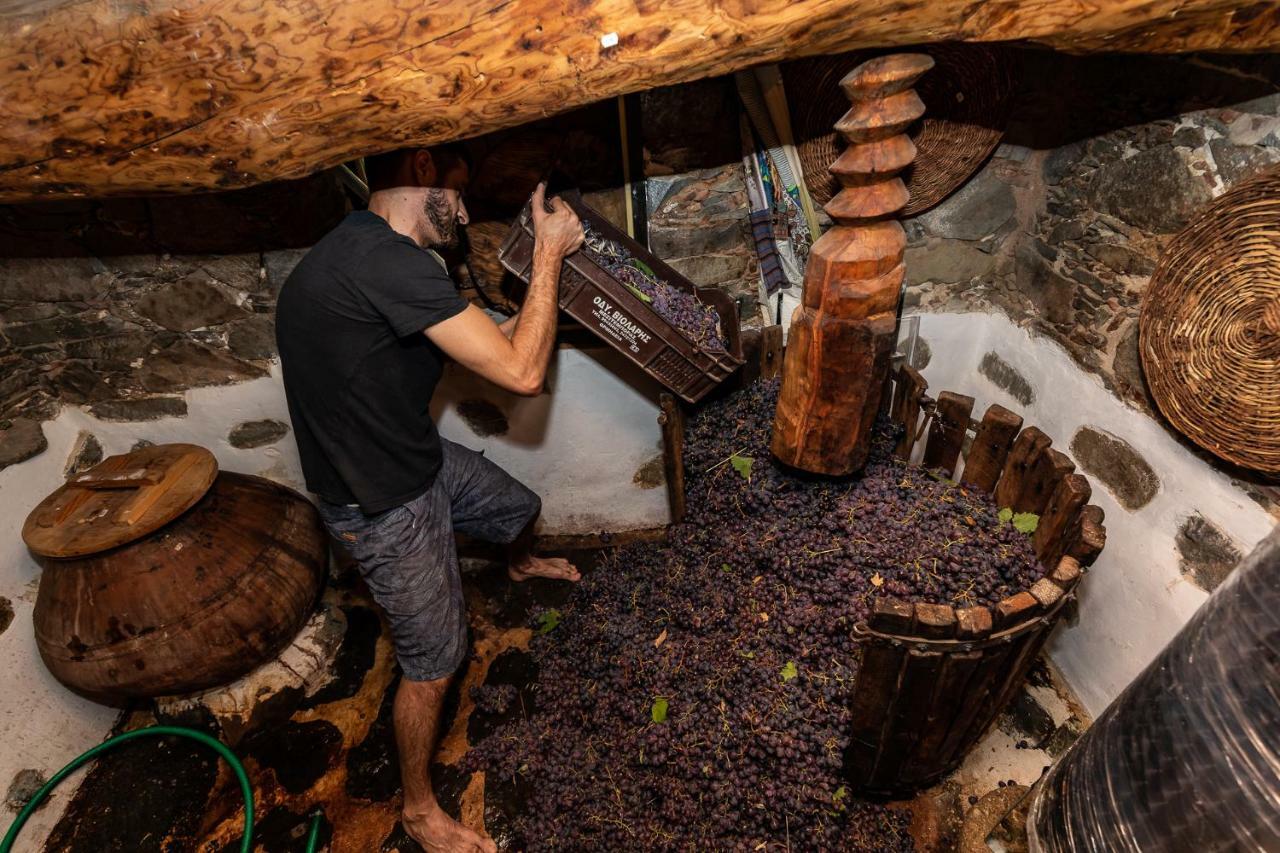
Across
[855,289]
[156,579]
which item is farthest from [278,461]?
[855,289]

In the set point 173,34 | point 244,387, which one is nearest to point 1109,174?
point 173,34

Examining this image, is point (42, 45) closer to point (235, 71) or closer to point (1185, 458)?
point (235, 71)

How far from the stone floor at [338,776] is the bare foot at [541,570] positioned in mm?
411

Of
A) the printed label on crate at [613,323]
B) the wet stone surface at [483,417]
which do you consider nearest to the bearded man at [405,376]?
the printed label on crate at [613,323]

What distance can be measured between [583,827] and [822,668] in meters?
0.95

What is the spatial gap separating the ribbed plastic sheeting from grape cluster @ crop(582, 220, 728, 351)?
1573mm

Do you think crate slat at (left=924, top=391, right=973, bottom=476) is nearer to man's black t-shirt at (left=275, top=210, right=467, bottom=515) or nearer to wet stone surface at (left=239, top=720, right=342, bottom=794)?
man's black t-shirt at (left=275, top=210, right=467, bottom=515)

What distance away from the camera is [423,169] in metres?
1.83

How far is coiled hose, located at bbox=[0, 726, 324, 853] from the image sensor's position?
6.89 ft

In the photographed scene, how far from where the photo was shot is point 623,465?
3072 mm

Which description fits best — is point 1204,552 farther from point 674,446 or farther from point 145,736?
point 145,736

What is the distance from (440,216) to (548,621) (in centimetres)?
176

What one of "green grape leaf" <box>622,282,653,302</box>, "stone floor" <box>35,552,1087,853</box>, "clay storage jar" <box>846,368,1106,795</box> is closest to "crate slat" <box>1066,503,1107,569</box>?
"clay storage jar" <box>846,368,1106,795</box>

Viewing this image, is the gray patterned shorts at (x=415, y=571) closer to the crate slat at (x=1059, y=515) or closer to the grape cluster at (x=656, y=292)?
the grape cluster at (x=656, y=292)
